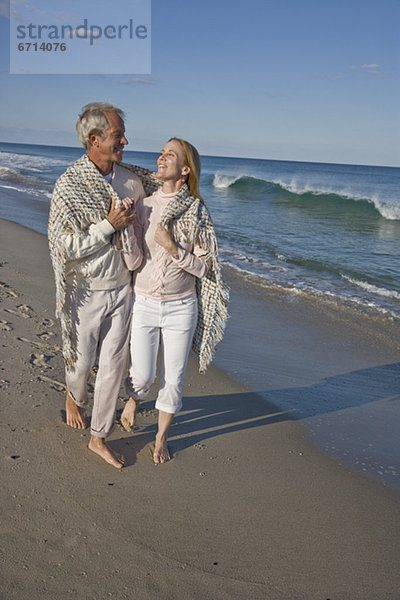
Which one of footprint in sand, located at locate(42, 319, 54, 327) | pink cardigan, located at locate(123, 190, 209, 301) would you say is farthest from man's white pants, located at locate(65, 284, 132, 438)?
footprint in sand, located at locate(42, 319, 54, 327)

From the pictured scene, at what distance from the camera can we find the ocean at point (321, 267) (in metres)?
3.92

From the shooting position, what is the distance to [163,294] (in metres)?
3.14

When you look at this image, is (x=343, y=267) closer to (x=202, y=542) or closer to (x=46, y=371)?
(x=46, y=371)

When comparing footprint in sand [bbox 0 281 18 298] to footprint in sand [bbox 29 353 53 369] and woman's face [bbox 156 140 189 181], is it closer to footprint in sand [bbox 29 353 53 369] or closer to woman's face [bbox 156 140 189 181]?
footprint in sand [bbox 29 353 53 369]

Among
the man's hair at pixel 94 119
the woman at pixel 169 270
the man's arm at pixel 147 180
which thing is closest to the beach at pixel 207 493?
the woman at pixel 169 270

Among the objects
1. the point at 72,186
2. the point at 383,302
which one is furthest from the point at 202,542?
the point at 383,302

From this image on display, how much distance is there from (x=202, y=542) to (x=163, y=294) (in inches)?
53.4

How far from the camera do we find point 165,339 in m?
3.21

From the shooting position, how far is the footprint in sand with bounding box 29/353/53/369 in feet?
13.6

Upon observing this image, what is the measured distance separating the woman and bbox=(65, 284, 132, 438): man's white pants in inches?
3.1

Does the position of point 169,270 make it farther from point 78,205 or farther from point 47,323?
point 47,323

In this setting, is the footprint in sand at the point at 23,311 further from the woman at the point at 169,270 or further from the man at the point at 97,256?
the woman at the point at 169,270

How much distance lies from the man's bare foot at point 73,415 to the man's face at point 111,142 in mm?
1522

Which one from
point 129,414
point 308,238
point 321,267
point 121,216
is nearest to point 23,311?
point 129,414
